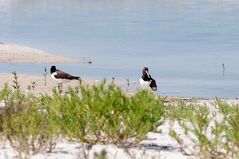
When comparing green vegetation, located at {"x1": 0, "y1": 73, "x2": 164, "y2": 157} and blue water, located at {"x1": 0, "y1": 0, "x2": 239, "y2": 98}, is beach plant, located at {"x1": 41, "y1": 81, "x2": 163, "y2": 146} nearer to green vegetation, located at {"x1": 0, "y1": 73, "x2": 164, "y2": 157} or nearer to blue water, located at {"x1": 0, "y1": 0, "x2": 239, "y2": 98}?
green vegetation, located at {"x1": 0, "y1": 73, "x2": 164, "y2": 157}

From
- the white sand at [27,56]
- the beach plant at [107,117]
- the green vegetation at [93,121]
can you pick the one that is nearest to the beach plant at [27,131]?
the green vegetation at [93,121]

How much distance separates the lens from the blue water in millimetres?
27078

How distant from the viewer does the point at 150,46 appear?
3997 centimetres

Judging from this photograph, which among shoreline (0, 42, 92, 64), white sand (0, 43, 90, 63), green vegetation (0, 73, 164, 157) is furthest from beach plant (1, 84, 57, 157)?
white sand (0, 43, 90, 63)

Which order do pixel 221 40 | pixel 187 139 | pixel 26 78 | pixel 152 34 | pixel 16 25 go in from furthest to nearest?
pixel 16 25 → pixel 152 34 → pixel 221 40 → pixel 26 78 → pixel 187 139

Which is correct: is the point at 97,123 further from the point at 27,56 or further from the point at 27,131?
the point at 27,56

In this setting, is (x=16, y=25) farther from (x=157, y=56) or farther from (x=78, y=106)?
(x=78, y=106)

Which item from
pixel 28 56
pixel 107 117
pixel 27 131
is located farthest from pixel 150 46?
pixel 27 131

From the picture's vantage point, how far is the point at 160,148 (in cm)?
900

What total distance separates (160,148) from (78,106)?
1.05m

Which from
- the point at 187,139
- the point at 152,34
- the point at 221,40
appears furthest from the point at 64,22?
the point at 187,139

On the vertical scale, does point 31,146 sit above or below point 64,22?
below

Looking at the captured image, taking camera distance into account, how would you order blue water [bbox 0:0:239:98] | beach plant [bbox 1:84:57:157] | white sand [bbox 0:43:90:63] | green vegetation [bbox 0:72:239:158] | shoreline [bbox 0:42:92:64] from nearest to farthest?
beach plant [bbox 1:84:57:157] < green vegetation [bbox 0:72:239:158] < blue water [bbox 0:0:239:98] < shoreline [bbox 0:42:92:64] < white sand [bbox 0:43:90:63]

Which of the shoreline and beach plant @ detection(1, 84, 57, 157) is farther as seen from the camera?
the shoreline
